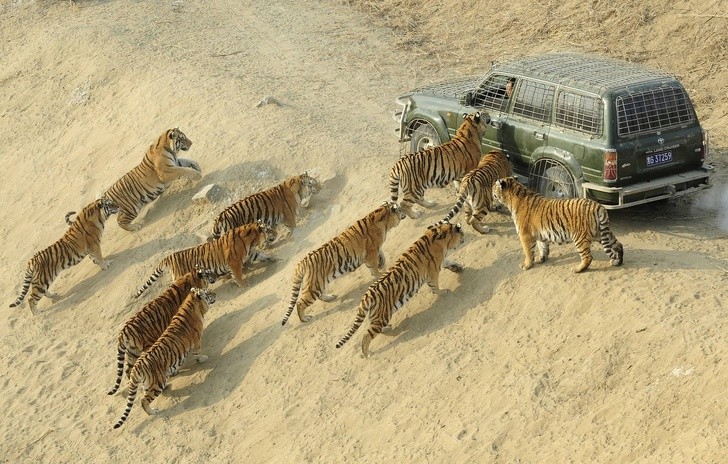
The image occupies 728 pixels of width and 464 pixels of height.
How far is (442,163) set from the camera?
39.9 feet

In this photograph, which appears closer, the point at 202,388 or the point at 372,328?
the point at 372,328

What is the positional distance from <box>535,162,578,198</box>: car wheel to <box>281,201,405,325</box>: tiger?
1701 millimetres

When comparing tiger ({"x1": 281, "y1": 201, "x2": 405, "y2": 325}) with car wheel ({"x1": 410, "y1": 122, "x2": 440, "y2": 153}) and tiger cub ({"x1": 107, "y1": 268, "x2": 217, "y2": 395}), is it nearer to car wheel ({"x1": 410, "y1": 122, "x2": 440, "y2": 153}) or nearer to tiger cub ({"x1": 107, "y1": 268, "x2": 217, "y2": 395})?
tiger cub ({"x1": 107, "y1": 268, "x2": 217, "y2": 395})

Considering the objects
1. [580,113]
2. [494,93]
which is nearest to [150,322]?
[494,93]

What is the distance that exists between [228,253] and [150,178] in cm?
291

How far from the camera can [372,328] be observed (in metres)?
10.5

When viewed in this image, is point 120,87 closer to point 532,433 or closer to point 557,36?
point 557,36

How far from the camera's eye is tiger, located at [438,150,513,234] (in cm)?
1153

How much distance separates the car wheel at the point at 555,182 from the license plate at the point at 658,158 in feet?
2.76

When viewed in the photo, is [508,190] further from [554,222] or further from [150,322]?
[150,322]

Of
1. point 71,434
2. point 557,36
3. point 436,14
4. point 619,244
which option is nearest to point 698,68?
point 557,36

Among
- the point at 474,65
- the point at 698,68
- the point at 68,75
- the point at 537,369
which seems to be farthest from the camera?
the point at 68,75

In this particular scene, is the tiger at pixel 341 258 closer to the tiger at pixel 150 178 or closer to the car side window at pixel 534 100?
the car side window at pixel 534 100

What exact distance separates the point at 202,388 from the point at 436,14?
11.5 m
